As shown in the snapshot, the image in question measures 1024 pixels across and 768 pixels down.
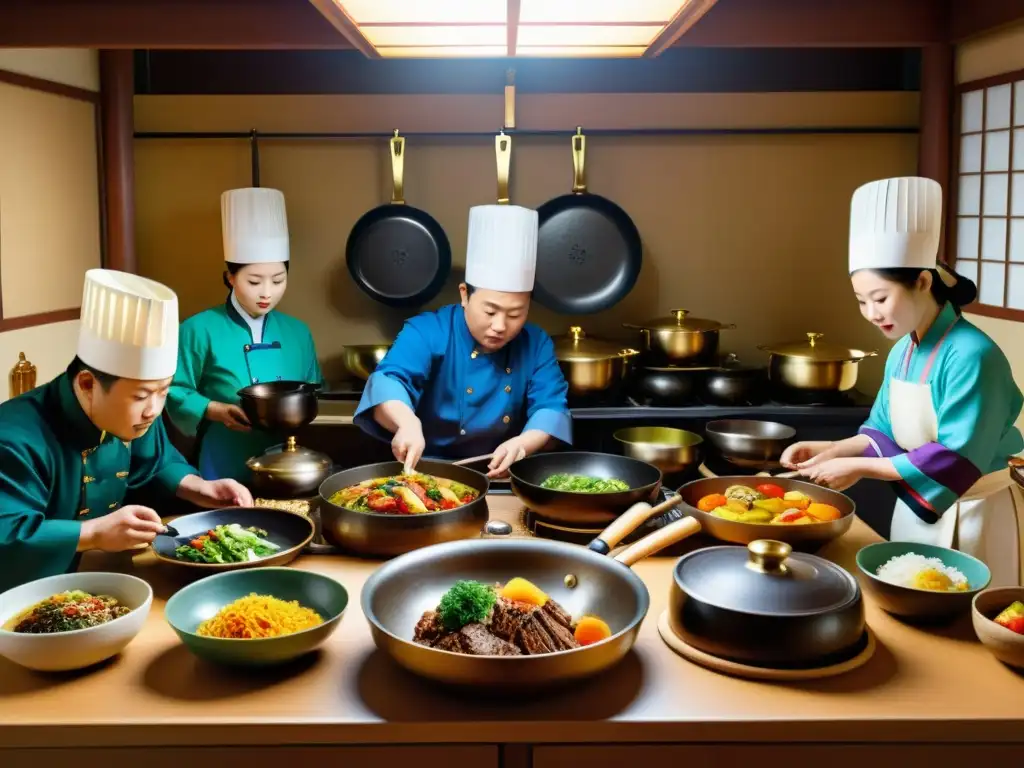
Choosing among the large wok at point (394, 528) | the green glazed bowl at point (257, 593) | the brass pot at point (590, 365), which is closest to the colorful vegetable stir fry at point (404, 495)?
the large wok at point (394, 528)

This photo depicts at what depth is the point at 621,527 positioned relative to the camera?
6.07ft

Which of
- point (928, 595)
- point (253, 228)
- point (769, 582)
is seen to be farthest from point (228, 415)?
point (928, 595)

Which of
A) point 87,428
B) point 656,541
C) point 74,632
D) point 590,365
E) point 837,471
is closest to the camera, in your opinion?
point 74,632

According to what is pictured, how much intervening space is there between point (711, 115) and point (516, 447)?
7.85 ft

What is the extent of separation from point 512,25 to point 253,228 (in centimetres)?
170

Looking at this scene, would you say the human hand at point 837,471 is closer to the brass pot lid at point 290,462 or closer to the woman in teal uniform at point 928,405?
the woman in teal uniform at point 928,405

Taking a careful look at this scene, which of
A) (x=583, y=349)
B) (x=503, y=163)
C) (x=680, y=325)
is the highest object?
(x=503, y=163)

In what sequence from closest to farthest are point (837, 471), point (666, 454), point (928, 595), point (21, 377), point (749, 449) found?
1. point (928, 595)
2. point (837, 471)
3. point (666, 454)
4. point (749, 449)
5. point (21, 377)

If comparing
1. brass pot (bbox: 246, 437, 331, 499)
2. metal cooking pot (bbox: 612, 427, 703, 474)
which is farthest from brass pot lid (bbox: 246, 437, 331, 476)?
metal cooking pot (bbox: 612, 427, 703, 474)

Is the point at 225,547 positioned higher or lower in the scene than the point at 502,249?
lower

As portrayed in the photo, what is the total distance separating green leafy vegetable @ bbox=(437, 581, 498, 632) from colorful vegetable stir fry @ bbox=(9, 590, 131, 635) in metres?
0.58

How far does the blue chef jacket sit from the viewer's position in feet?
10.4

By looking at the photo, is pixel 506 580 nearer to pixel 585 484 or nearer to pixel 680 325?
pixel 585 484

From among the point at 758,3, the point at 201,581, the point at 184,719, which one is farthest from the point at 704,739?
the point at 758,3
